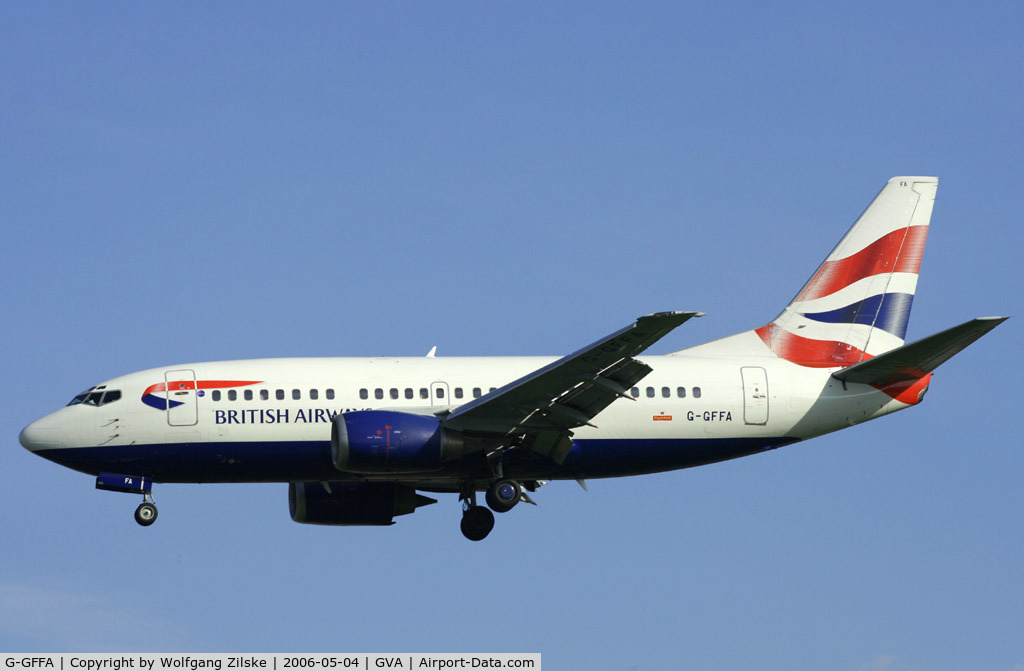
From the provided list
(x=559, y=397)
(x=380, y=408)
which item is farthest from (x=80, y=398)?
(x=559, y=397)

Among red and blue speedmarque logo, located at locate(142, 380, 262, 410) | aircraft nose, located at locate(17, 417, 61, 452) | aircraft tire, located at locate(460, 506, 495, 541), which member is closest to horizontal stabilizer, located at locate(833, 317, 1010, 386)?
aircraft tire, located at locate(460, 506, 495, 541)

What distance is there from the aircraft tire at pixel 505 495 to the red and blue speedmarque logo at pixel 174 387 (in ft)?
20.1

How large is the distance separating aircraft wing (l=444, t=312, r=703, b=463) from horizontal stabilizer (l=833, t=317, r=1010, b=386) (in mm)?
5866

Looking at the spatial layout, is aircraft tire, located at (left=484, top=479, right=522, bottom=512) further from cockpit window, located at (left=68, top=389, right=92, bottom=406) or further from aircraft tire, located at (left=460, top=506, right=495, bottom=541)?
cockpit window, located at (left=68, top=389, right=92, bottom=406)

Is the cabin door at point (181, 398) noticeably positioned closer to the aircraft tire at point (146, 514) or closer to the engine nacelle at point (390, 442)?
the aircraft tire at point (146, 514)

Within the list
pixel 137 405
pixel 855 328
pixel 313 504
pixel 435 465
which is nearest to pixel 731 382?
pixel 855 328

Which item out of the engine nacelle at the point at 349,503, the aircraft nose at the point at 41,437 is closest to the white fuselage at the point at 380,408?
the aircraft nose at the point at 41,437

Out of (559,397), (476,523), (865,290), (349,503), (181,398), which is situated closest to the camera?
(559,397)

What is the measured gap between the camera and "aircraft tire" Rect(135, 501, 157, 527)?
3603 centimetres

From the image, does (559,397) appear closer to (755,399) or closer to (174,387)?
(755,399)

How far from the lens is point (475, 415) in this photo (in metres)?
35.0

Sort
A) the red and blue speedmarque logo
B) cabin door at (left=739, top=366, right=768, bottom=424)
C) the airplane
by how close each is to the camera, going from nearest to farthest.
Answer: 1. the airplane
2. the red and blue speedmarque logo
3. cabin door at (left=739, top=366, right=768, bottom=424)

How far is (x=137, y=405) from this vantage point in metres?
36.0

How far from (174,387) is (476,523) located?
827cm
